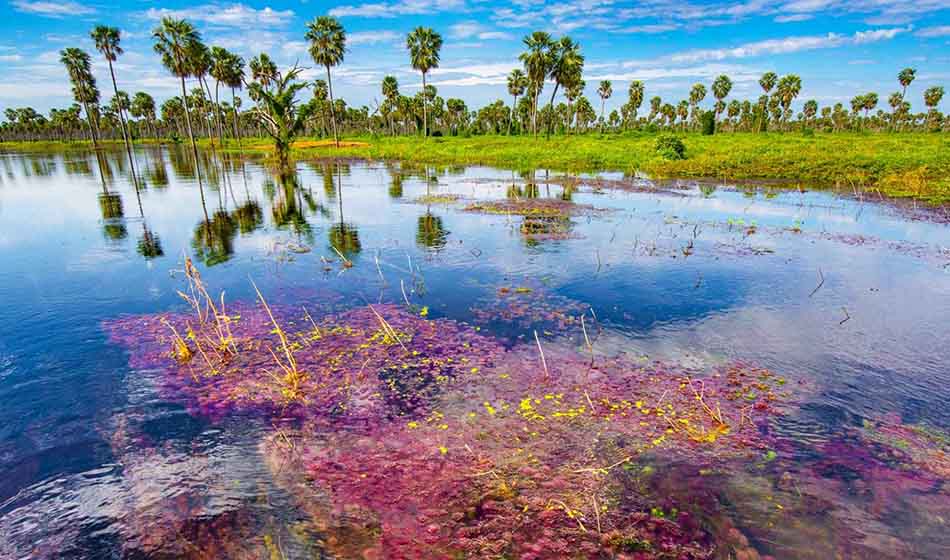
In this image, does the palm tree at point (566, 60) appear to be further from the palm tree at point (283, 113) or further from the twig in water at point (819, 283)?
the twig in water at point (819, 283)

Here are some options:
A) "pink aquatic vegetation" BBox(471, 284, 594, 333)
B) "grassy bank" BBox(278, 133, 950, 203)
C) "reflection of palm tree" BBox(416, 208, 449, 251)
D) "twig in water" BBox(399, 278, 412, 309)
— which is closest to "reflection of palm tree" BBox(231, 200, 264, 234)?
"reflection of palm tree" BBox(416, 208, 449, 251)

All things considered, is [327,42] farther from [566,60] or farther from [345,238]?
[345,238]

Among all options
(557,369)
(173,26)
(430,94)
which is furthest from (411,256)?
(430,94)

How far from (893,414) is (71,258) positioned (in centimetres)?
2041

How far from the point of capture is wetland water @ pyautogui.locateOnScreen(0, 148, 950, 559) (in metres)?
5.00

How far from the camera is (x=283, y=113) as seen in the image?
47594 mm

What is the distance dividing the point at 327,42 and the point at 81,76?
52093 mm

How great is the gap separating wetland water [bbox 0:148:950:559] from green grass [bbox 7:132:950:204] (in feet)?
60.1

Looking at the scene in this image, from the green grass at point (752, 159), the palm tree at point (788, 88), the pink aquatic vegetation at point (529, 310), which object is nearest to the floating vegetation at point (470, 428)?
the pink aquatic vegetation at point (529, 310)

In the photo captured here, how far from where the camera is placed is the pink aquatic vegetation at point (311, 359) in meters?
7.26

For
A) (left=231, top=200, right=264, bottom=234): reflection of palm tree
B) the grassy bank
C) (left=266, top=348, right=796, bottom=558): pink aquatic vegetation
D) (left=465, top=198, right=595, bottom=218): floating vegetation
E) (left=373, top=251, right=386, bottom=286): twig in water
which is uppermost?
the grassy bank

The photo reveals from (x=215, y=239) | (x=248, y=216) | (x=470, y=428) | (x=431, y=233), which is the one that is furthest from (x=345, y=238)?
(x=470, y=428)

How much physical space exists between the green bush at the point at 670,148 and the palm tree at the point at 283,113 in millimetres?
34246

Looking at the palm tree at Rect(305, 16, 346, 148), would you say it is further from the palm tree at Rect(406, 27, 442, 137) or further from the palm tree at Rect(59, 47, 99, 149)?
the palm tree at Rect(59, 47, 99, 149)
